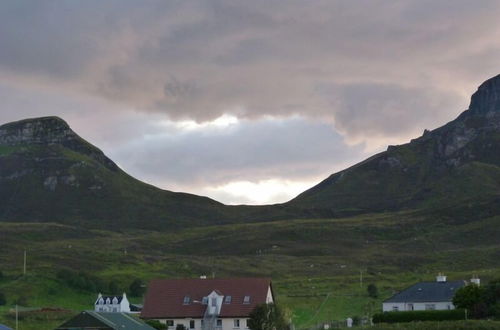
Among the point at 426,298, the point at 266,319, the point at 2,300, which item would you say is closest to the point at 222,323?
the point at 266,319

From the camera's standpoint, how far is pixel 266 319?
87312mm

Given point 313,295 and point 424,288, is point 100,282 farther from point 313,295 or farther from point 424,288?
point 424,288

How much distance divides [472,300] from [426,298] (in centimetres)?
1628

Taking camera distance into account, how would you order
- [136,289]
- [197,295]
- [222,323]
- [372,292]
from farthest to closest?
[136,289]
[372,292]
[197,295]
[222,323]

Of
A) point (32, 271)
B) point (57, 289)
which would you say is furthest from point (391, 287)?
point (32, 271)

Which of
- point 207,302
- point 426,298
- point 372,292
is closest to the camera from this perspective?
point 207,302

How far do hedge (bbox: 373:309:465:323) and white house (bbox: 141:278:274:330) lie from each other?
12672 millimetres

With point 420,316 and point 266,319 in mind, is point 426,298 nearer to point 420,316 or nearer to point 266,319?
point 420,316

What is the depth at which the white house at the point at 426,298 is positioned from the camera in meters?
103

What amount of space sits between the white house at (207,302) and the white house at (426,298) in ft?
46.1

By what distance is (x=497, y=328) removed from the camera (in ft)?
247

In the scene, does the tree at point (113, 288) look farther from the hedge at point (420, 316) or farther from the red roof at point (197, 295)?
the hedge at point (420, 316)

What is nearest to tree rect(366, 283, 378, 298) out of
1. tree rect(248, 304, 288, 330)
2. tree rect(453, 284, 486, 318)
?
tree rect(453, 284, 486, 318)

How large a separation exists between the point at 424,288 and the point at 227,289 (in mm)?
21675
